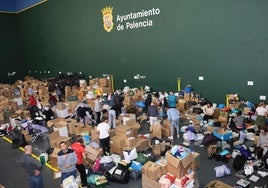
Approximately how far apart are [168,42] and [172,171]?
8.34 m

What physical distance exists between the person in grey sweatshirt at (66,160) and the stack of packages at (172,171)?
5.48 ft

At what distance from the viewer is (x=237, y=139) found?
27.2ft

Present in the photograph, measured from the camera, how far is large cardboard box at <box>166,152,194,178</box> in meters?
5.28

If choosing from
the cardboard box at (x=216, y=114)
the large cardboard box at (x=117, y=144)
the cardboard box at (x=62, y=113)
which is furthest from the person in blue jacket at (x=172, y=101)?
the cardboard box at (x=62, y=113)

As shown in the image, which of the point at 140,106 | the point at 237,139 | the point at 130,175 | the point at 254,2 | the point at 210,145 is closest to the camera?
the point at 130,175

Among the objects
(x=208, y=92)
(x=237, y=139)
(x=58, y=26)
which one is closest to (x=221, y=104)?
(x=208, y=92)

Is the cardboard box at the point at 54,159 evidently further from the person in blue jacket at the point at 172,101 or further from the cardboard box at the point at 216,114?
the cardboard box at the point at 216,114

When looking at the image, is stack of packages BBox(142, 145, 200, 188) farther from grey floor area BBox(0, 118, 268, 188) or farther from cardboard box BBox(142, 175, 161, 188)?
grey floor area BBox(0, 118, 268, 188)

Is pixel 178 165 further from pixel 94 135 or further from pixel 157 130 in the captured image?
pixel 94 135

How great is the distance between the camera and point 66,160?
548 centimetres

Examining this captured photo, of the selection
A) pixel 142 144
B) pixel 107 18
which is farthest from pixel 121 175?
pixel 107 18

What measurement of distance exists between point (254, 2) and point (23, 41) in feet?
68.4

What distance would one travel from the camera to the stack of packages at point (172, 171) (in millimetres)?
5324

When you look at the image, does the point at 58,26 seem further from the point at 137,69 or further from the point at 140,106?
the point at 140,106
